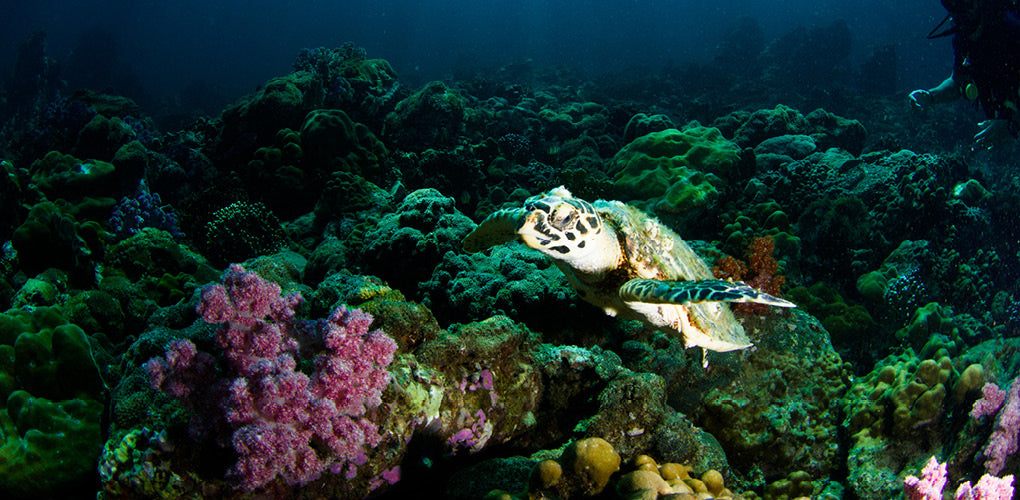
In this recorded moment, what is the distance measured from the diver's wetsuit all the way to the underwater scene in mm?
29

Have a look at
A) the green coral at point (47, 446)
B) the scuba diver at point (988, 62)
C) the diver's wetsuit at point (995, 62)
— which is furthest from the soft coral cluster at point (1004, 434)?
the green coral at point (47, 446)

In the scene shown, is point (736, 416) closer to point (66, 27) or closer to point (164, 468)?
point (164, 468)

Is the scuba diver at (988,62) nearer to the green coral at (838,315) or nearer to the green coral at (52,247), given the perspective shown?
the green coral at (838,315)

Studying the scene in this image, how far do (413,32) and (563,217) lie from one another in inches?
3511

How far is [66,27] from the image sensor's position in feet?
Answer: 260

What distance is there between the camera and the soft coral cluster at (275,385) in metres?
→ 1.78

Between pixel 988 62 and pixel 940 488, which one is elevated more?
pixel 988 62

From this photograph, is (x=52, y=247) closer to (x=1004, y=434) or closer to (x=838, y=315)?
(x=1004, y=434)

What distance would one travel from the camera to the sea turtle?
8.06 ft

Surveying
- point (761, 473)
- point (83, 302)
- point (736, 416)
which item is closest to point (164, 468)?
point (736, 416)

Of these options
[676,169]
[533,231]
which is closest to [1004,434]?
[533,231]

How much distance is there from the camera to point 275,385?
1813mm

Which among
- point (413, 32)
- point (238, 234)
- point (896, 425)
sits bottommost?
point (896, 425)

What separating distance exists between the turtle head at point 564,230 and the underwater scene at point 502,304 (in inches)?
0.7
